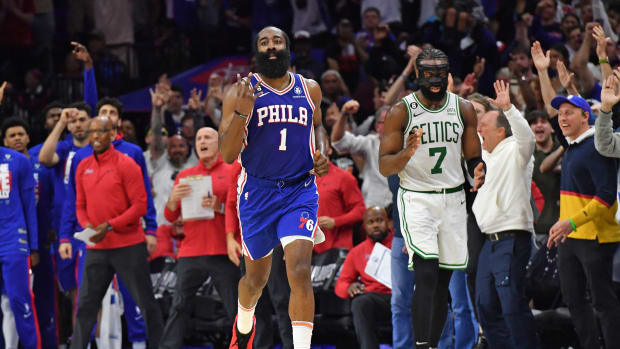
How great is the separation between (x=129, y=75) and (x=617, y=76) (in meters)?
9.75

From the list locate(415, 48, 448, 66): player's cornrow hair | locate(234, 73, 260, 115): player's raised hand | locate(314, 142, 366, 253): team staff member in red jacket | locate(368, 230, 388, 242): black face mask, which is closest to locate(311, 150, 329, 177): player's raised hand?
locate(234, 73, 260, 115): player's raised hand

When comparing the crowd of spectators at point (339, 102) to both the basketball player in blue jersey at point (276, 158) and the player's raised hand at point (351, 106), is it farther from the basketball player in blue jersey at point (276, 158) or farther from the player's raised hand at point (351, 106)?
the basketball player in blue jersey at point (276, 158)

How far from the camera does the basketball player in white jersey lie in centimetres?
718

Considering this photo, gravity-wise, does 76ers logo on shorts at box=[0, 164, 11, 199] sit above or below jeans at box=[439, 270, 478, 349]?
above

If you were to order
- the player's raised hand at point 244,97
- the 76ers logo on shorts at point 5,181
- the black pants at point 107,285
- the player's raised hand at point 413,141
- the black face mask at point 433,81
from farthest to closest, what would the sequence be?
the 76ers logo on shorts at point 5,181, the black pants at point 107,285, the black face mask at point 433,81, the player's raised hand at point 413,141, the player's raised hand at point 244,97

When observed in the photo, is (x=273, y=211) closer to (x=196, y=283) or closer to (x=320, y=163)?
(x=320, y=163)

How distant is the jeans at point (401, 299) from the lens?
8.26 metres

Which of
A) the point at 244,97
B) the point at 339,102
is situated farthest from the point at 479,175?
the point at 339,102

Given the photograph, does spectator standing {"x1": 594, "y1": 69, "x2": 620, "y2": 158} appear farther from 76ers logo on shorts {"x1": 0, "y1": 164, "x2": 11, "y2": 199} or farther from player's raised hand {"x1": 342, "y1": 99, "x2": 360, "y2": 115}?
76ers logo on shorts {"x1": 0, "y1": 164, "x2": 11, "y2": 199}

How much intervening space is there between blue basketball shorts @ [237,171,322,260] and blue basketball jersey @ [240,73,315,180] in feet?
0.25

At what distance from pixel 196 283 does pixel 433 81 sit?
138 inches

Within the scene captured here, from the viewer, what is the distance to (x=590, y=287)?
8.02m

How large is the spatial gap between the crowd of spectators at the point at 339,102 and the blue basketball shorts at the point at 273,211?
6.28ft

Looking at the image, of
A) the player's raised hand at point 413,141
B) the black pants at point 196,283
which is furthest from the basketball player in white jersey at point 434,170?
the black pants at point 196,283
